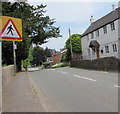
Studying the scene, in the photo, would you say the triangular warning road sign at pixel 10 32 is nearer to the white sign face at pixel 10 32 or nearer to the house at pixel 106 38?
the white sign face at pixel 10 32

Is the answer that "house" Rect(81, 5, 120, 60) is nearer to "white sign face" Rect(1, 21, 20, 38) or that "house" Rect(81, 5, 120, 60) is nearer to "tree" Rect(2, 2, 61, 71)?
"tree" Rect(2, 2, 61, 71)

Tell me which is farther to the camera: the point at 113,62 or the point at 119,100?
the point at 113,62

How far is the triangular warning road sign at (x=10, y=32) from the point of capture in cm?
424

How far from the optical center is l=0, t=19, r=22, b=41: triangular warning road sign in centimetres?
424

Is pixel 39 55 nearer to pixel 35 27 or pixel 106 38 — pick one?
pixel 35 27

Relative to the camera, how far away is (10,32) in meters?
4.46

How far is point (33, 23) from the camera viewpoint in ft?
100

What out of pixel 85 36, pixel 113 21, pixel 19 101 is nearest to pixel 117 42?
pixel 113 21

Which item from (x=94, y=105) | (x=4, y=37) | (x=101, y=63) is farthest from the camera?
(x=101, y=63)

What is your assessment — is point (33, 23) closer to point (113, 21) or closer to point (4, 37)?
point (113, 21)

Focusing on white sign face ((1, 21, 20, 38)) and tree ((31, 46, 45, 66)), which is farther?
tree ((31, 46, 45, 66))

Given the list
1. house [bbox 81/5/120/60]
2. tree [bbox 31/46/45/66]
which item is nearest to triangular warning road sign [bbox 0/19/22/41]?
house [bbox 81/5/120/60]

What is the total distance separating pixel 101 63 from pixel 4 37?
1913 centimetres

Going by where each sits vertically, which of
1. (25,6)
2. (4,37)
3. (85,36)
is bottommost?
(4,37)
